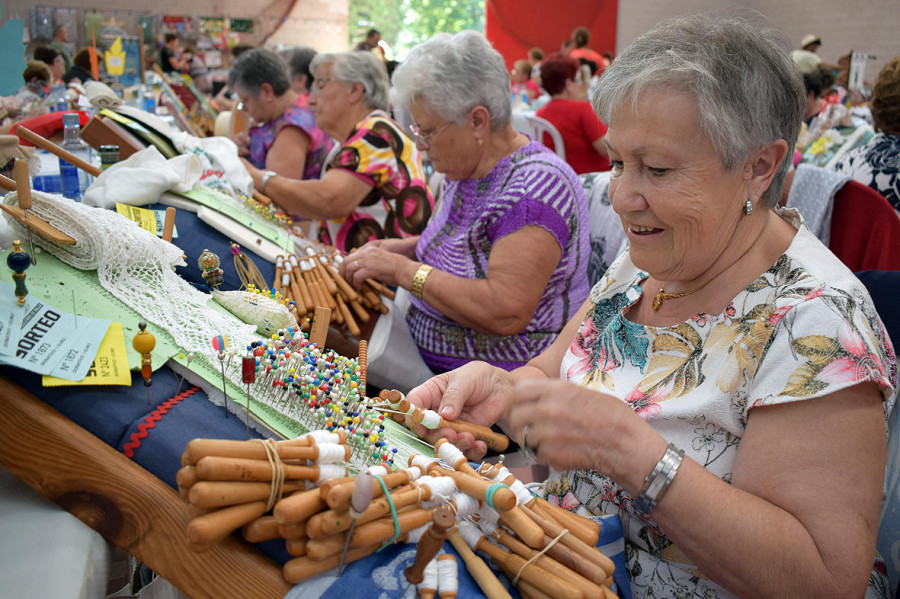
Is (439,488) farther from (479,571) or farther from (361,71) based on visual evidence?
(361,71)

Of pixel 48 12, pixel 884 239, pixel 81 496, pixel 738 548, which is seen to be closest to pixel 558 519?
pixel 738 548

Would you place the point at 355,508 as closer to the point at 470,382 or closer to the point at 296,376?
the point at 296,376

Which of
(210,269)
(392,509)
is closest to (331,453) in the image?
(392,509)

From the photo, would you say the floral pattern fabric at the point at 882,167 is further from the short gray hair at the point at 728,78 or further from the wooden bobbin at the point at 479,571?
the wooden bobbin at the point at 479,571

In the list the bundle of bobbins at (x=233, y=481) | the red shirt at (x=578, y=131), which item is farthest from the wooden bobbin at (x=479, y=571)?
the red shirt at (x=578, y=131)

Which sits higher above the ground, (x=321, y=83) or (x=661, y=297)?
(x=661, y=297)

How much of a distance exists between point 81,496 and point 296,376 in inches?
15.7

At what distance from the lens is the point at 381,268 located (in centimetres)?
235

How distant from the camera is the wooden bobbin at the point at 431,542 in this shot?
90 cm

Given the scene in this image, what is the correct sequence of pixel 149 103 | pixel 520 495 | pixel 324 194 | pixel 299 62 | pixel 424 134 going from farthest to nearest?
1. pixel 149 103
2. pixel 299 62
3. pixel 324 194
4. pixel 424 134
5. pixel 520 495

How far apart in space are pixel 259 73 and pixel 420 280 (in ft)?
8.15

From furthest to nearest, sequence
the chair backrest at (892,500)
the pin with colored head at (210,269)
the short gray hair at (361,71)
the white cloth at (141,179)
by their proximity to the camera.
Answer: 1. the short gray hair at (361,71)
2. the white cloth at (141,179)
3. the pin with colored head at (210,269)
4. the chair backrest at (892,500)

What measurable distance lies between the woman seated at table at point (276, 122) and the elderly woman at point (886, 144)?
2.91m

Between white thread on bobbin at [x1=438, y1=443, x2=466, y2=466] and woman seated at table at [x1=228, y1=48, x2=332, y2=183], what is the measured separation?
305 centimetres
